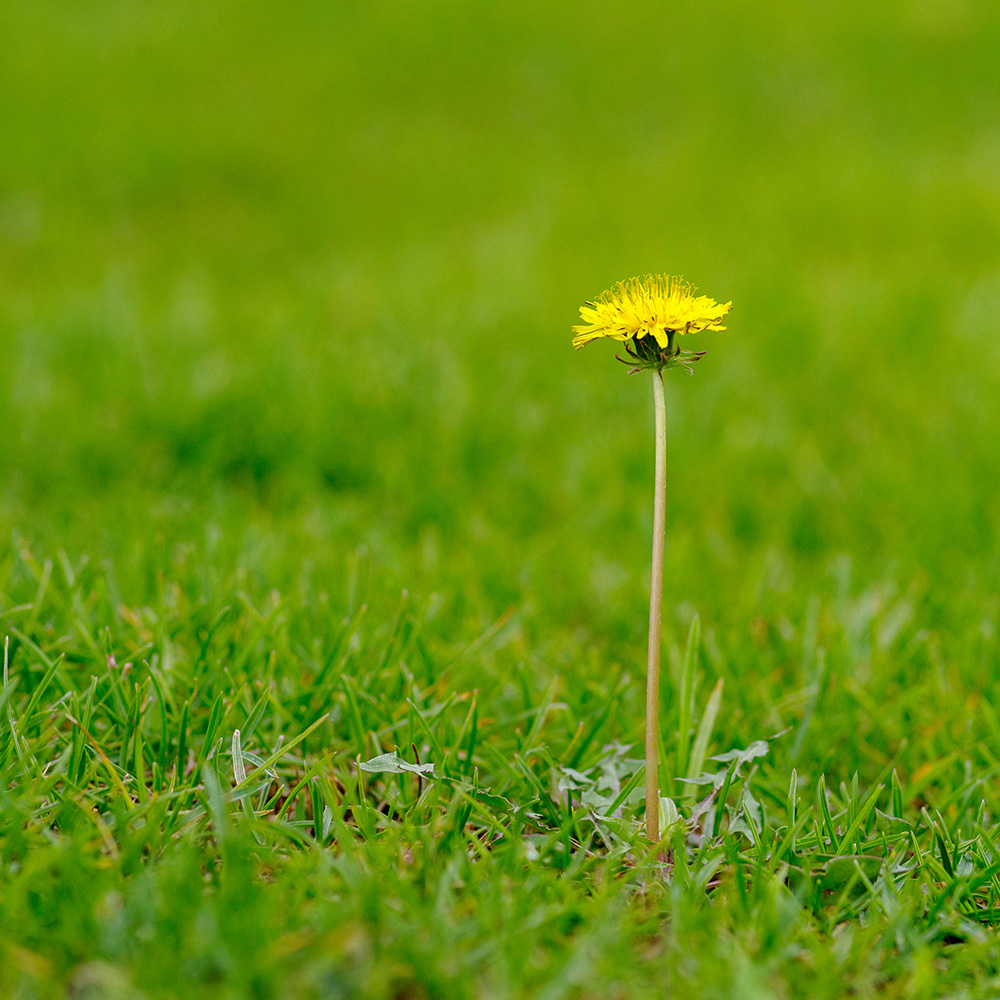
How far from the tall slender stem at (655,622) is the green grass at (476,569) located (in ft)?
0.23

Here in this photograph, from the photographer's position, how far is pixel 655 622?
1244mm

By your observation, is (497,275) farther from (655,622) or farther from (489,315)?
(655,622)

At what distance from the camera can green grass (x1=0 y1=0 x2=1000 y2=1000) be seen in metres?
1.12

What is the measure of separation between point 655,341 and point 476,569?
1.31 m

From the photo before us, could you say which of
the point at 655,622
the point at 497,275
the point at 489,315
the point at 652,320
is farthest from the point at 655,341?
the point at 497,275

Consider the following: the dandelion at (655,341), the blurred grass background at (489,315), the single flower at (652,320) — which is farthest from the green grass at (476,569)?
the single flower at (652,320)

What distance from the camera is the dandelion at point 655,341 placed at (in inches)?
45.8

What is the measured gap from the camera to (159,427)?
320 cm

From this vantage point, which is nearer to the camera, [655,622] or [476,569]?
[655,622]

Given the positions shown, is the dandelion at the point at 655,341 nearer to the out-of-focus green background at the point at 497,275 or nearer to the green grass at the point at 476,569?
the green grass at the point at 476,569

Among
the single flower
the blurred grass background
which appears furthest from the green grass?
the single flower

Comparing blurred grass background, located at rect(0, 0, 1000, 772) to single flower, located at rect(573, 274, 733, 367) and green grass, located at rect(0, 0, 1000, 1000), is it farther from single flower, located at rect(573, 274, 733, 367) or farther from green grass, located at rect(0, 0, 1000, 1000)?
single flower, located at rect(573, 274, 733, 367)

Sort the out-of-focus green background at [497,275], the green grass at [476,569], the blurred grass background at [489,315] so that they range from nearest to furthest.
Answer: the green grass at [476,569], the blurred grass background at [489,315], the out-of-focus green background at [497,275]

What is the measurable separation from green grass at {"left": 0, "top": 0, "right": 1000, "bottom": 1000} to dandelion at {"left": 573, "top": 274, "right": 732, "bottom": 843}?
0.52 feet
